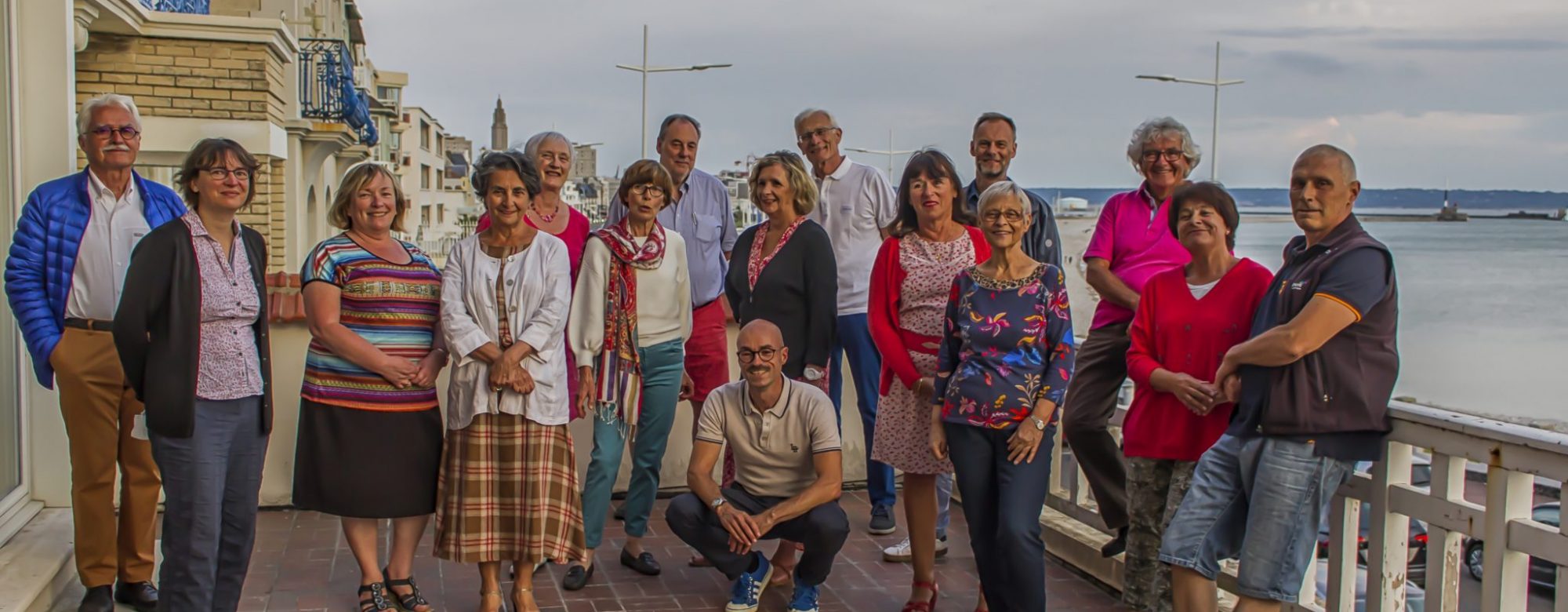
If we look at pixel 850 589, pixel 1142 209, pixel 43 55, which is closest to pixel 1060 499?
pixel 850 589

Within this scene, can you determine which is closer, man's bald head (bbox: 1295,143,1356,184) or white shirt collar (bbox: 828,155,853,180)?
man's bald head (bbox: 1295,143,1356,184)

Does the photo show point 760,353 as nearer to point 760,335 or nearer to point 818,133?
point 760,335

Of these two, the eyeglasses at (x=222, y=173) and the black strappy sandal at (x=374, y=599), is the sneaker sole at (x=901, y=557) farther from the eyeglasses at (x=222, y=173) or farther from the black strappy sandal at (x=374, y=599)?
the eyeglasses at (x=222, y=173)

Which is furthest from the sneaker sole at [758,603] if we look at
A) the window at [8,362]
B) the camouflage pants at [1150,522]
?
the window at [8,362]

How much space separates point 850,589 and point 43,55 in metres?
4.03

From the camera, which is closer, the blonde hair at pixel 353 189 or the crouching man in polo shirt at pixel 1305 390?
the crouching man in polo shirt at pixel 1305 390

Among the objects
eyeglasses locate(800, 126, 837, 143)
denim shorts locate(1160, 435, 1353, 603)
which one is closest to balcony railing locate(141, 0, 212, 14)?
eyeglasses locate(800, 126, 837, 143)

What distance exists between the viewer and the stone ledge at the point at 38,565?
4.34 metres

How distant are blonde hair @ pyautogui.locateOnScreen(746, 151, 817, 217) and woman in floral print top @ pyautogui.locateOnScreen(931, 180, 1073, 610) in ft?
3.35

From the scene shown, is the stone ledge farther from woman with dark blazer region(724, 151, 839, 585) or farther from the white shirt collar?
the white shirt collar

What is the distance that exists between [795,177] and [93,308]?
2632 mm

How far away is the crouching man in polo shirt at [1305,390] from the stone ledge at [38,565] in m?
3.85

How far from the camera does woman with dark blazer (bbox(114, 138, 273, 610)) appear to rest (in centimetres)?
398

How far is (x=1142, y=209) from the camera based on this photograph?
16.1 feet
